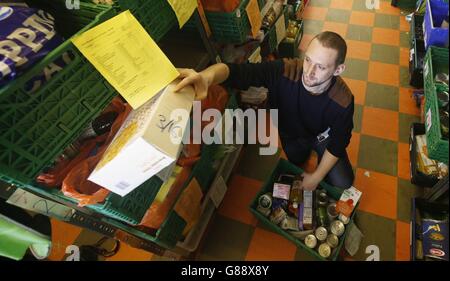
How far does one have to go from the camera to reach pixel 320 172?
5.98ft

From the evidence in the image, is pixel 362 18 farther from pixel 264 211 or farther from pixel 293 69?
pixel 264 211

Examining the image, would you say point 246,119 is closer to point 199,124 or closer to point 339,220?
point 199,124

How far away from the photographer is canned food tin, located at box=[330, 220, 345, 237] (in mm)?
1805

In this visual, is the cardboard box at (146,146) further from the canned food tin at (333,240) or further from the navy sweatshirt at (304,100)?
the canned food tin at (333,240)

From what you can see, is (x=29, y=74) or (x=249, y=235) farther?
(x=249, y=235)

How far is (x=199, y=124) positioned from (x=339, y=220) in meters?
1.11

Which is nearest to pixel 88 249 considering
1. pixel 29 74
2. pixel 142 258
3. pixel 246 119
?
pixel 142 258

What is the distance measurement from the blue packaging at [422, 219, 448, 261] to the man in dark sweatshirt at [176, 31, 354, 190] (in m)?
0.58

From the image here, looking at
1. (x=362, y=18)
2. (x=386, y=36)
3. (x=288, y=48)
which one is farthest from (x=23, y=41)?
(x=362, y=18)

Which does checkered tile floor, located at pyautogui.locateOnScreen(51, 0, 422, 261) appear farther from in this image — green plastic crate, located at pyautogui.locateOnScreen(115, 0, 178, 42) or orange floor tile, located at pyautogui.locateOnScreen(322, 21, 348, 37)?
green plastic crate, located at pyautogui.locateOnScreen(115, 0, 178, 42)

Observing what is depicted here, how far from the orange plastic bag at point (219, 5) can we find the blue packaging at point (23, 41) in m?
0.89

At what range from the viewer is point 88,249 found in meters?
2.05

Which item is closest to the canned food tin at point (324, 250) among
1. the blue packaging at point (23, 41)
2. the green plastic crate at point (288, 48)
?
the blue packaging at point (23, 41)

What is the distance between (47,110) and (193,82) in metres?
0.47
